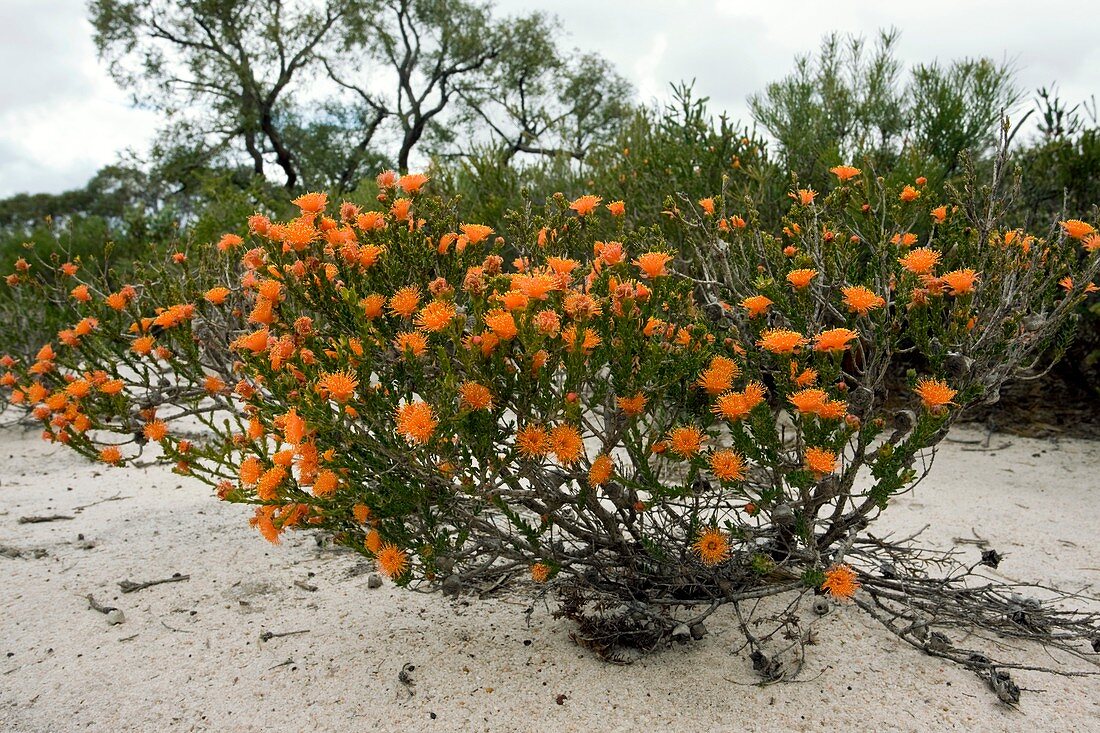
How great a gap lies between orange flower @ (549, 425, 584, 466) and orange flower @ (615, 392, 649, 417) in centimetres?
14

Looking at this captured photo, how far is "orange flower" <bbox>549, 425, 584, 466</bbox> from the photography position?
1896 mm

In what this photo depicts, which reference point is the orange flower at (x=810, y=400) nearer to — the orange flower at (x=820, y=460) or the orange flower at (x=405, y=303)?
the orange flower at (x=820, y=460)

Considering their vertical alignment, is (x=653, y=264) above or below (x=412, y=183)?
below

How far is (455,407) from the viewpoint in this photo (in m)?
1.91

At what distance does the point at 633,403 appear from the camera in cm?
191

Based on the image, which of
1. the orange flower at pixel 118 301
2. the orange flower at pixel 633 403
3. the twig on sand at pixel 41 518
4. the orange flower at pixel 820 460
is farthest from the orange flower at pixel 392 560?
the twig on sand at pixel 41 518

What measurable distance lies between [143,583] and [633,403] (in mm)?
2393

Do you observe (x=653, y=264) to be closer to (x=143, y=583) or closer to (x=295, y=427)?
(x=295, y=427)

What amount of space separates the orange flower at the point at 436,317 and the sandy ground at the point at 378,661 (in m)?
1.13

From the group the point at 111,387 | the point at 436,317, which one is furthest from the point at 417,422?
the point at 111,387

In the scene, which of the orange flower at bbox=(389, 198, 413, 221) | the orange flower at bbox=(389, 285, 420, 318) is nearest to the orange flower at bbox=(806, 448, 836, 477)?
the orange flower at bbox=(389, 285, 420, 318)

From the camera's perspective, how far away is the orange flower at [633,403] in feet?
6.25

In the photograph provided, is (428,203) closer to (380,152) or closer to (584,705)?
(584,705)

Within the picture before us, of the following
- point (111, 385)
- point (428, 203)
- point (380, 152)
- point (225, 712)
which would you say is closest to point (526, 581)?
point (225, 712)
